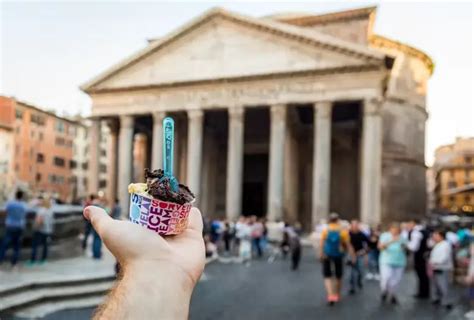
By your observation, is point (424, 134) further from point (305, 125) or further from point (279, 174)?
point (279, 174)

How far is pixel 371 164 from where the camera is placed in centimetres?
2023

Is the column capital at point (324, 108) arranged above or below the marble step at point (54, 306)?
above

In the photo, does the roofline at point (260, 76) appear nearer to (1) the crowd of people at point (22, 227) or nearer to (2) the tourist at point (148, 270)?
(1) the crowd of people at point (22, 227)

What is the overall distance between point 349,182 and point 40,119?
87.5 feet

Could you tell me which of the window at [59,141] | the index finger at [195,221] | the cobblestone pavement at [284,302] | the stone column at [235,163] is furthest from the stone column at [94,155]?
the index finger at [195,221]

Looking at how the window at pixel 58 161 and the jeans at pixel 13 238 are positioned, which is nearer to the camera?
the jeans at pixel 13 238

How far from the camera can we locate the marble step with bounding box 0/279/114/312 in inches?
264

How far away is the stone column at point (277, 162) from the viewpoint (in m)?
21.3

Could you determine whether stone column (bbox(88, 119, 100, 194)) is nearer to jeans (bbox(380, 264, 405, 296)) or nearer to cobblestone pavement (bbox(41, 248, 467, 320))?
cobblestone pavement (bbox(41, 248, 467, 320))

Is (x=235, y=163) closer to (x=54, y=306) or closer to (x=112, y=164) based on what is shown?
(x=112, y=164)

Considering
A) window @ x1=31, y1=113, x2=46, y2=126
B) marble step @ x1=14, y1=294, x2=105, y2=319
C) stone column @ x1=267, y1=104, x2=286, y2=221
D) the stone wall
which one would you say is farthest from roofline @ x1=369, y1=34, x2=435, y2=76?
marble step @ x1=14, y1=294, x2=105, y2=319

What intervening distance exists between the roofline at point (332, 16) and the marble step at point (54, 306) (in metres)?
23.7

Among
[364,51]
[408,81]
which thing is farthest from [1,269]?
[408,81]

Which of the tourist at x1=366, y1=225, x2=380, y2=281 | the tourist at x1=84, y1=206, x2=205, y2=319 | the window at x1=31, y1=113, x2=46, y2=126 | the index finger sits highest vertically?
Result: the window at x1=31, y1=113, x2=46, y2=126
